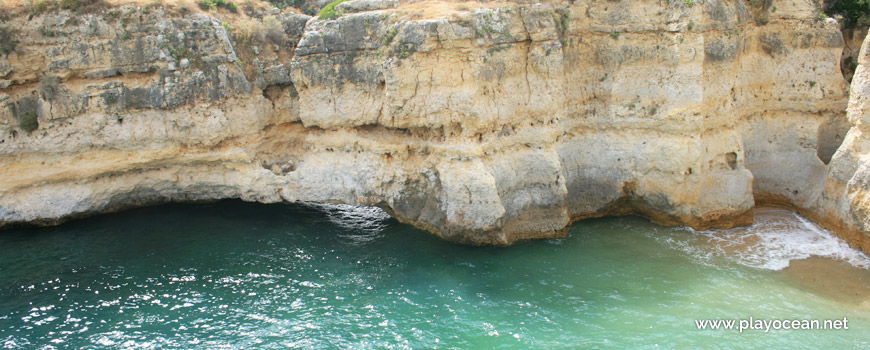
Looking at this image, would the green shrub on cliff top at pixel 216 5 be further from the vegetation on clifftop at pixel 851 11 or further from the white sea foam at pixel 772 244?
the vegetation on clifftop at pixel 851 11

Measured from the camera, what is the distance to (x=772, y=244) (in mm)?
19125

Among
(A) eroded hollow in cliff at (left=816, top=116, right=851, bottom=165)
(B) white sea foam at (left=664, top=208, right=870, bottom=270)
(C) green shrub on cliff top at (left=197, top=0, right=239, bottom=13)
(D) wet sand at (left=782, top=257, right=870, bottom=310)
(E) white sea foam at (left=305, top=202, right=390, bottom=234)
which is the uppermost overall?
(C) green shrub on cliff top at (left=197, top=0, right=239, bottom=13)

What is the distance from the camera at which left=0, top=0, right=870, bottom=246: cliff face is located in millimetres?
18969

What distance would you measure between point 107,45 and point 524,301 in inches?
616

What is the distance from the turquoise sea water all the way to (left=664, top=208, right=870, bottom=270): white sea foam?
0.07m

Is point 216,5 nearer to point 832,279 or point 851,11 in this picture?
point 832,279

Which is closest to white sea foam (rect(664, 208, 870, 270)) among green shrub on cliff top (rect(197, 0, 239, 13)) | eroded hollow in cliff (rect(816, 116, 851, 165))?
eroded hollow in cliff (rect(816, 116, 851, 165))

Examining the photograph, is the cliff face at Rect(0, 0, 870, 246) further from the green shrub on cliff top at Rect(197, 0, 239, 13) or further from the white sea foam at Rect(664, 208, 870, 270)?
the green shrub on cliff top at Rect(197, 0, 239, 13)

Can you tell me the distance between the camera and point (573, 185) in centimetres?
2109

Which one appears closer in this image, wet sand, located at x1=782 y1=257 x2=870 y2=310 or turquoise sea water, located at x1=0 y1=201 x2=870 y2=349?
turquoise sea water, located at x1=0 y1=201 x2=870 y2=349

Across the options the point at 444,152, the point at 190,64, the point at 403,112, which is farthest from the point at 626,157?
the point at 190,64

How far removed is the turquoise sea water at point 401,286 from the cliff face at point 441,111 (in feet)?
3.92

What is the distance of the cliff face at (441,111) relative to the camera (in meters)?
19.0

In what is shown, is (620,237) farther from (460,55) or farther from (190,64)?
(190,64)
